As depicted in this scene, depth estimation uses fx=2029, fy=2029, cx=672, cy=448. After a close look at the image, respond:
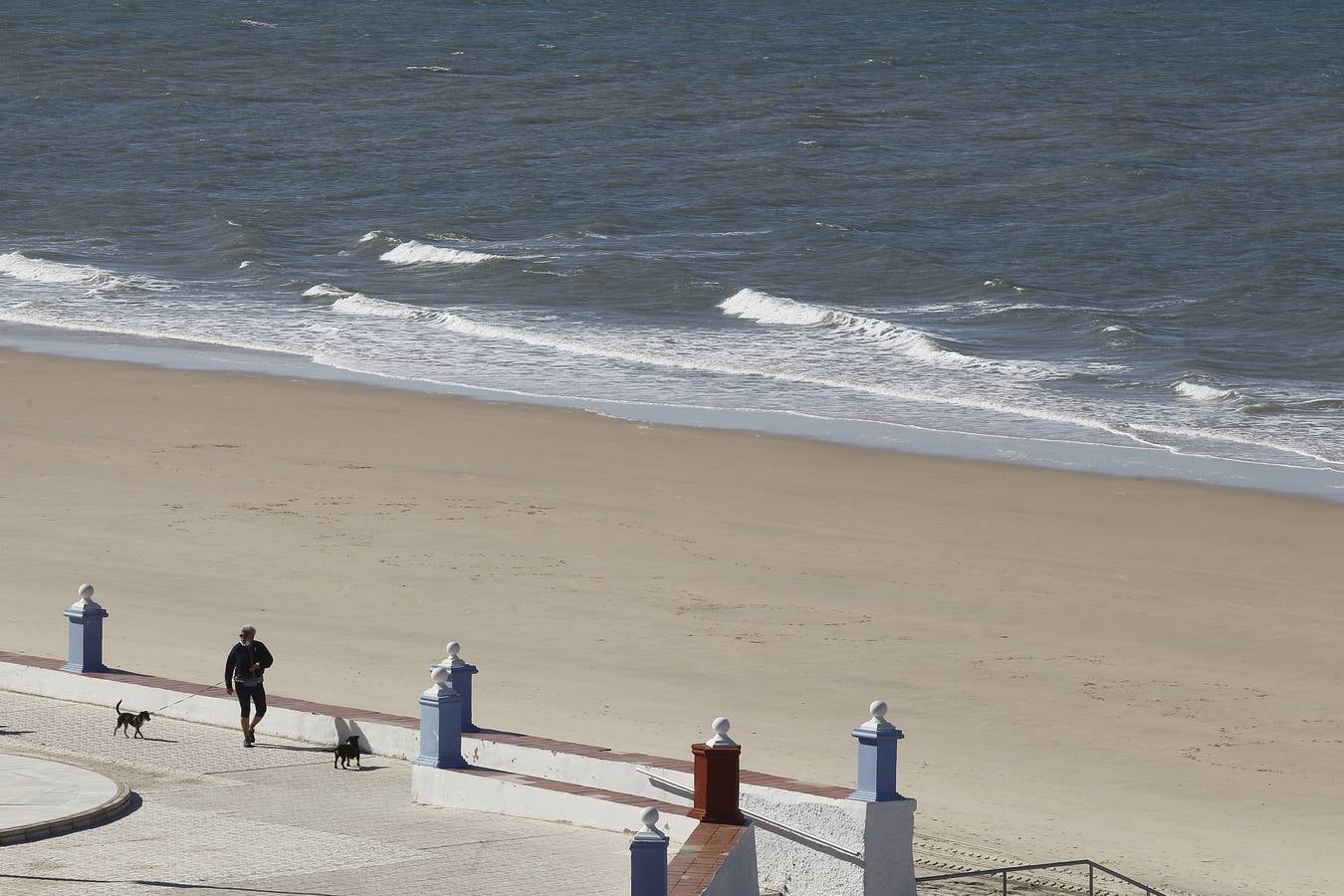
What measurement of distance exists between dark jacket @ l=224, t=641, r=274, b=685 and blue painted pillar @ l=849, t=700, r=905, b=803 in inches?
176

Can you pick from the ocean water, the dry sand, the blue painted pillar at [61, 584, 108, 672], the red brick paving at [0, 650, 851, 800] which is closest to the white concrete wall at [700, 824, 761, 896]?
the red brick paving at [0, 650, 851, 800]

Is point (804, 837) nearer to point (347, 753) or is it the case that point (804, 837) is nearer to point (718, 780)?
point (718, 780)

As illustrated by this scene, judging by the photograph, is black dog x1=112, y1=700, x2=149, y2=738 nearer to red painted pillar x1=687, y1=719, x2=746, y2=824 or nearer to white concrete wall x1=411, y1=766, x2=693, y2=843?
white concrete wall x1=411, y1=766, x2=693, y2=843

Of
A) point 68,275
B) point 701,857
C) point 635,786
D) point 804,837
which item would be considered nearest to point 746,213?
point 68,275

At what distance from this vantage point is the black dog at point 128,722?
44.7 ft

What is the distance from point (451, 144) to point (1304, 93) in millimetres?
24964

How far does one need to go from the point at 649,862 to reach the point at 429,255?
1344 inches

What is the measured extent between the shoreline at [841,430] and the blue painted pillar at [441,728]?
43.4ft

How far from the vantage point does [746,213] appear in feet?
154

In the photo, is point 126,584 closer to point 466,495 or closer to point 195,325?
point 466,495

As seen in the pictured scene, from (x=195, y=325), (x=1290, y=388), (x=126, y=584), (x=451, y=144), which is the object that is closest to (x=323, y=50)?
(x=451, y=144)

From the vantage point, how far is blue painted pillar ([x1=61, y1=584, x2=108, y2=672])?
47.7ft

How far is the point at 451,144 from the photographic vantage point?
57719 millimetres

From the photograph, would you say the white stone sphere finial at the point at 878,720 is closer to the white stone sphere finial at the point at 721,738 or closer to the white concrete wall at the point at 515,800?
the white stone sphere finial at the point at 721,738
